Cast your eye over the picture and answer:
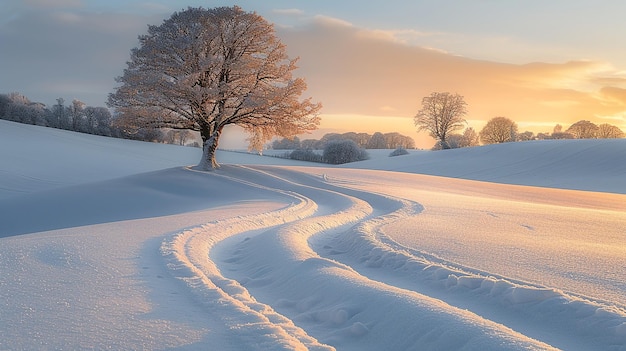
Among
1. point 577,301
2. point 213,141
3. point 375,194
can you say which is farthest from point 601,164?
point 577,301

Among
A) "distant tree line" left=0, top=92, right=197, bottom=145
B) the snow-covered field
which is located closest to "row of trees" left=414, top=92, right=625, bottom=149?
"distant tree line" left=0, top=92, right=197, bottom=145

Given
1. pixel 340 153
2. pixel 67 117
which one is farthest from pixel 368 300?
pixel 67 117

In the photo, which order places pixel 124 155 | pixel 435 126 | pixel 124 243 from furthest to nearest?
pixel 435 126 < pixel 124 155 < pixel 124 243

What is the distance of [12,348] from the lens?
12.4 ft

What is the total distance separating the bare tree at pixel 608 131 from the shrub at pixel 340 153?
33.9 m

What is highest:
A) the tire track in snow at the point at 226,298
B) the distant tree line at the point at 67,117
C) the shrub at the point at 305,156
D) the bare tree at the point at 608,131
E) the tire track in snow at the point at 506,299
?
the bare tree at the point at 608,131

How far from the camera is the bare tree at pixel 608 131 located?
6344 cm

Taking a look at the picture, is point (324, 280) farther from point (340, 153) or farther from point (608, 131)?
point (608, 131)

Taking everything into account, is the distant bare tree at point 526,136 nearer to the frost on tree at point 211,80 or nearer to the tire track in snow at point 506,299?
the frost on tree at point 211,80

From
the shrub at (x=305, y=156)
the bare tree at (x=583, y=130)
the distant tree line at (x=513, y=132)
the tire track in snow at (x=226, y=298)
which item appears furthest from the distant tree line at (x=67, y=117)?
the bare tree at (x=583, y=130)

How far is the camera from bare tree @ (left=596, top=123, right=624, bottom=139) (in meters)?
63.4

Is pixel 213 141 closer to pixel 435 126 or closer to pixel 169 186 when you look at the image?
pixel 169 186

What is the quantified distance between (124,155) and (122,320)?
127ft

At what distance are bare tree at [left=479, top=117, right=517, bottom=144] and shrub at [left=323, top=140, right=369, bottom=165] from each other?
19253 mm
